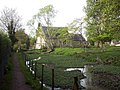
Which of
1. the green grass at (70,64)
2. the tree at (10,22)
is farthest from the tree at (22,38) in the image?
the green grass at (70,64)

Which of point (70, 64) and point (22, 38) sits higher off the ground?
point (22, 38)

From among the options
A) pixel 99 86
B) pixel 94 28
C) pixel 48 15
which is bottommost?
pixel 99 86

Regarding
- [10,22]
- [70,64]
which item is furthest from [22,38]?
[70,64]

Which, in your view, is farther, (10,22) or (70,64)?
(10,22)

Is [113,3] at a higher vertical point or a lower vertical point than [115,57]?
higher

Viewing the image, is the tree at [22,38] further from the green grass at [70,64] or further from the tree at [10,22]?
the green grass at [70,64]

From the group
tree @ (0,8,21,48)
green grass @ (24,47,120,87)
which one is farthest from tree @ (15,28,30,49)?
green grass @ (24,47,120,87)

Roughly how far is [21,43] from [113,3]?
68.4 metres

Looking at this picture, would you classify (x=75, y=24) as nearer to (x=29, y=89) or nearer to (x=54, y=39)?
(x=29, y=89)

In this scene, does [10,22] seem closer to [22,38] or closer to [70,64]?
[22,38]

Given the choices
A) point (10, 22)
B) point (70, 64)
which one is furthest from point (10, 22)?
point (70, 64)

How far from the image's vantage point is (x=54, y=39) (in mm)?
73938

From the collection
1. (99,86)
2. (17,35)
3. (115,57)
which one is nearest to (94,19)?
(99,86)

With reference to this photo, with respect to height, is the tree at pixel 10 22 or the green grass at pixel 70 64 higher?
the tree at pixel 10 22
